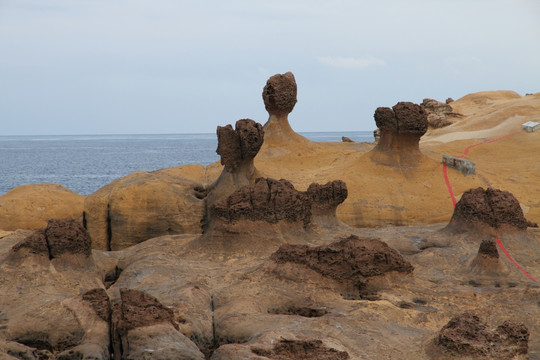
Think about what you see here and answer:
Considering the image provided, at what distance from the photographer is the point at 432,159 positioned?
15688mm

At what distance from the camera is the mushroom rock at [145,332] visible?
6285 millimetres

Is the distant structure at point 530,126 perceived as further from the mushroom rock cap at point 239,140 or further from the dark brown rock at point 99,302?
the dark brown rock at point 99,302

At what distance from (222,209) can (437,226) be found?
159 inches

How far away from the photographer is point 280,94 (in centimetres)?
1816

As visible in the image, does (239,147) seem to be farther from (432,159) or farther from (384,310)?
(384,310)

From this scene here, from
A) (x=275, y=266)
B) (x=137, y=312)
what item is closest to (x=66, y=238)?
(x=137, y=312)

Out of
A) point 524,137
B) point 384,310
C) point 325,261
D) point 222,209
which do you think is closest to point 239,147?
point 222,209

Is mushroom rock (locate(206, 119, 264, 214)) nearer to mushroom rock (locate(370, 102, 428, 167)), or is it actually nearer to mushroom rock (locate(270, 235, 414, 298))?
mushroom rock (locate(370, 102, 428, 167))

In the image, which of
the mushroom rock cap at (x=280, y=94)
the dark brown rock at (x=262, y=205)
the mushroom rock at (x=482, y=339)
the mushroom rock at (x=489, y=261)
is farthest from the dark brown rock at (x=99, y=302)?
the mushroom rock cap at (x=280, y=94)

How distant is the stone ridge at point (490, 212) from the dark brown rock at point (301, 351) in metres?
5.09

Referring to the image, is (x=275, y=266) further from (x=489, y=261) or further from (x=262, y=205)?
(x=489, y=261)

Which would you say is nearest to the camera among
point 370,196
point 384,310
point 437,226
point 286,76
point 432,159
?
point 384,310

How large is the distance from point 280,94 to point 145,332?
12222 millimetres

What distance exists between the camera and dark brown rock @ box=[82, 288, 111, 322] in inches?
287
